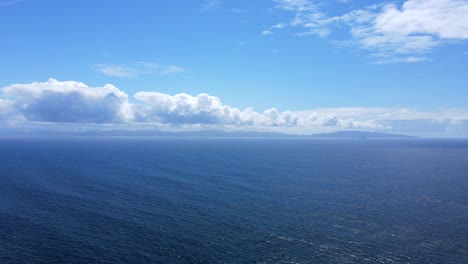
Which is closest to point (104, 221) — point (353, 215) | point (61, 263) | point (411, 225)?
point (61, 263)

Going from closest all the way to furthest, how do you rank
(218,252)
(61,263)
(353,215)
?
(61,263)
(218,252)
(353,215)

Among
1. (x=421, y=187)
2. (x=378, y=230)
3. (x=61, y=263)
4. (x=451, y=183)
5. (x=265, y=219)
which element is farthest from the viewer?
(x=451, y=183)

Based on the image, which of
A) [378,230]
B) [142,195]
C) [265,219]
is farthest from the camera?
[142,195]

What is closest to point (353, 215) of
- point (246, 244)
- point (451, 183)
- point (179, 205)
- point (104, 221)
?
point (246, 244)

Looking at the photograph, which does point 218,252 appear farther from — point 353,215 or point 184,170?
point 184,170

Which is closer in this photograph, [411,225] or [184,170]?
[411,225]

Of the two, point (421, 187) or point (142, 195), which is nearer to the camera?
point (142, 195)

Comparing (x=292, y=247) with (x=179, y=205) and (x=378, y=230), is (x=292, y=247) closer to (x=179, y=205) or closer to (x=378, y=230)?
(x=378, y=230)

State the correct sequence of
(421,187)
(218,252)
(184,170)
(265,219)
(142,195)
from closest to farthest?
(218,252) < (265,219) < (142,195) < (421,187) < (184,170)
